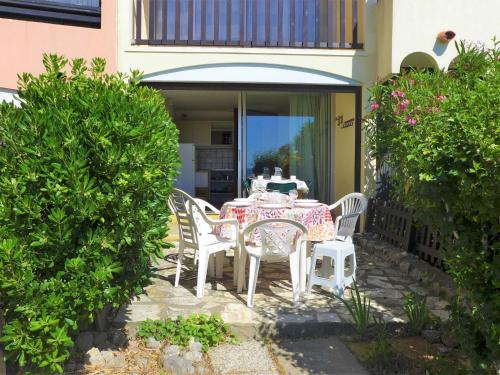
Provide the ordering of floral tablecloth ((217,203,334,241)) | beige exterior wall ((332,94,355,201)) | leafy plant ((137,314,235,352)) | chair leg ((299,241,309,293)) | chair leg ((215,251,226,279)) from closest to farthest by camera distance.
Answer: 1. leafy plant ((137,314,235,352))
2. chair leg ((299,241,309,293))
3. floral tablecloth ((217,203,334,241))
4. chair leg ((215,251,226,279))
5. beige exterior wall ((332,94,355,201))

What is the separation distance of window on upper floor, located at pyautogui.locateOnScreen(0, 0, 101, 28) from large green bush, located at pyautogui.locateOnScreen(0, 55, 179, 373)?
467cm

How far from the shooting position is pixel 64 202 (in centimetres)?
214

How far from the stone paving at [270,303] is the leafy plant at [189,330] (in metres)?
0.13

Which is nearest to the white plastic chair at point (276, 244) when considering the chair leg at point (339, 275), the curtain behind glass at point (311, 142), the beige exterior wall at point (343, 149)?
the chair leg at point (339, 275)

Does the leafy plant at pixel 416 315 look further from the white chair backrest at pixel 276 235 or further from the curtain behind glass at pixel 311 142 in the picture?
the curtain behind glass at pixel 311 142

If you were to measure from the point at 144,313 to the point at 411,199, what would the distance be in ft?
7.19

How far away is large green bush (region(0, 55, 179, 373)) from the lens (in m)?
2.12

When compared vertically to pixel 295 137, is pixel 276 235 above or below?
below

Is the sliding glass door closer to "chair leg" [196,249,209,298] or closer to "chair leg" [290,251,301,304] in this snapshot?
"chair leg" [196,249,209,298]

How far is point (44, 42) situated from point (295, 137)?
197 inches

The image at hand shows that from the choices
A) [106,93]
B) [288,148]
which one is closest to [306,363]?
[106,93]

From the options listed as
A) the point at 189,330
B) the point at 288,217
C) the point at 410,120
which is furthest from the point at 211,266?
the point at 410,120

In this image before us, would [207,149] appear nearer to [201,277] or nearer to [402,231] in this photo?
[402,231]

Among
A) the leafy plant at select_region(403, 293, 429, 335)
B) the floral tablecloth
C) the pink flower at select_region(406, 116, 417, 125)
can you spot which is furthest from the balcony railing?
the leafy plant at select_region(403, 293, 429, 335)
